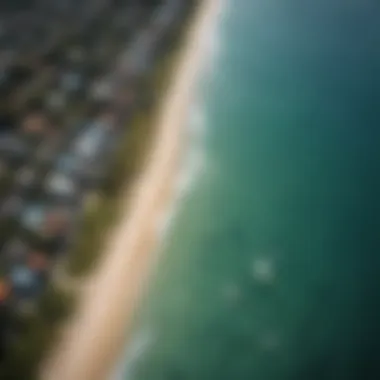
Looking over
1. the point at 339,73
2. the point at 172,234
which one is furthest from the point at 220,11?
the point at 172,234

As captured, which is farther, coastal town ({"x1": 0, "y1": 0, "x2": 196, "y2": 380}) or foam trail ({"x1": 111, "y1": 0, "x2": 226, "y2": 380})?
coastal town ({"x1": 0, "y1": 0, "x2": 196, "y2": 380})

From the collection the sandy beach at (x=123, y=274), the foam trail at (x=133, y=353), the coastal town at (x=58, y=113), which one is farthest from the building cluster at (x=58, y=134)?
the foam trail at (x=133, y=353)

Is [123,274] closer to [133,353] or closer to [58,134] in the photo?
[133,353]

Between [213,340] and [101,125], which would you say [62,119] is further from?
[213,340]

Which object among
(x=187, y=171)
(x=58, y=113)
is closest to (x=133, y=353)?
(x=187, y=171)

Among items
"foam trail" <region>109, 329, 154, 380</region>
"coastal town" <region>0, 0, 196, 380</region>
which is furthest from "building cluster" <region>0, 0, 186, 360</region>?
"foam trail" <region>109, 329, 154, 380</region>

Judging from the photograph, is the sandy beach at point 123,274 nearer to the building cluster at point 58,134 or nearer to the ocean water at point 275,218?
the ocean water at point 275,218

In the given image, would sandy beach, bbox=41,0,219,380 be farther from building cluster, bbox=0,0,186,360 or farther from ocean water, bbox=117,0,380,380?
building cluster, bbox=0,0,186,360
